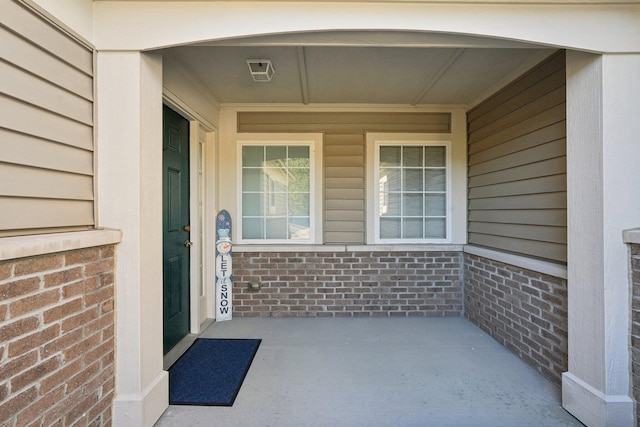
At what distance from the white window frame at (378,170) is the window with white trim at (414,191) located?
0.01 meters

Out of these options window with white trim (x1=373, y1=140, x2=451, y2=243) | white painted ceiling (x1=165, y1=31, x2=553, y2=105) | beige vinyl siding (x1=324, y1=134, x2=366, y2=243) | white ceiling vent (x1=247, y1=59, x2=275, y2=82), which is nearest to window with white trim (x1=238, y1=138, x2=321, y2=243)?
beige vinyl siding (x1=324, y1=134, x2=366, y2=243)

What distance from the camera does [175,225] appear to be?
122 inches

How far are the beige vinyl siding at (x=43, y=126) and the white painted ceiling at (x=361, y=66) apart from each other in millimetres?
838

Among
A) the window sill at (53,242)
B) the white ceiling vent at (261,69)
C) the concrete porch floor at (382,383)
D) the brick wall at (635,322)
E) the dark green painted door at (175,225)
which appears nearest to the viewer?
the window sill at (53,242)

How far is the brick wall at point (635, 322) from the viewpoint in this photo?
1868 millimetres

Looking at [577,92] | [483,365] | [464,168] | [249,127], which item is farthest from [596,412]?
[249,127]

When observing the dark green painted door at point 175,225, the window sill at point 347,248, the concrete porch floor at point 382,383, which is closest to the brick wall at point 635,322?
the concrete porch floor at point 382,383

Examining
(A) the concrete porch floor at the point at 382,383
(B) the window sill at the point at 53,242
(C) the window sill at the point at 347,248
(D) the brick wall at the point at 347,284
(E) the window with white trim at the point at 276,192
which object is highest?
(E) the window with white trim at the point at 276,192

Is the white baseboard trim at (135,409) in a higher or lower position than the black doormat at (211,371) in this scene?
higher

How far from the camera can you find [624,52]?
1.96 m

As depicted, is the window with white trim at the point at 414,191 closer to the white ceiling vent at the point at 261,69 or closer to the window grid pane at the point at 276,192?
the window grid pane at the point at 276,192

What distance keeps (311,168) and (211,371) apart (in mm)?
2458

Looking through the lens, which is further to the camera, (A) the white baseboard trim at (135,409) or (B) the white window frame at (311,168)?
(B) the white window frame at (311,168)

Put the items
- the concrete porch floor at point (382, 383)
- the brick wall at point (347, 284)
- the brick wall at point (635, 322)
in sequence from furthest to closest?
the brick wall at point (347, 284), the concrete porch floor at point (382, 383), the brick wall at point (635, 322)
